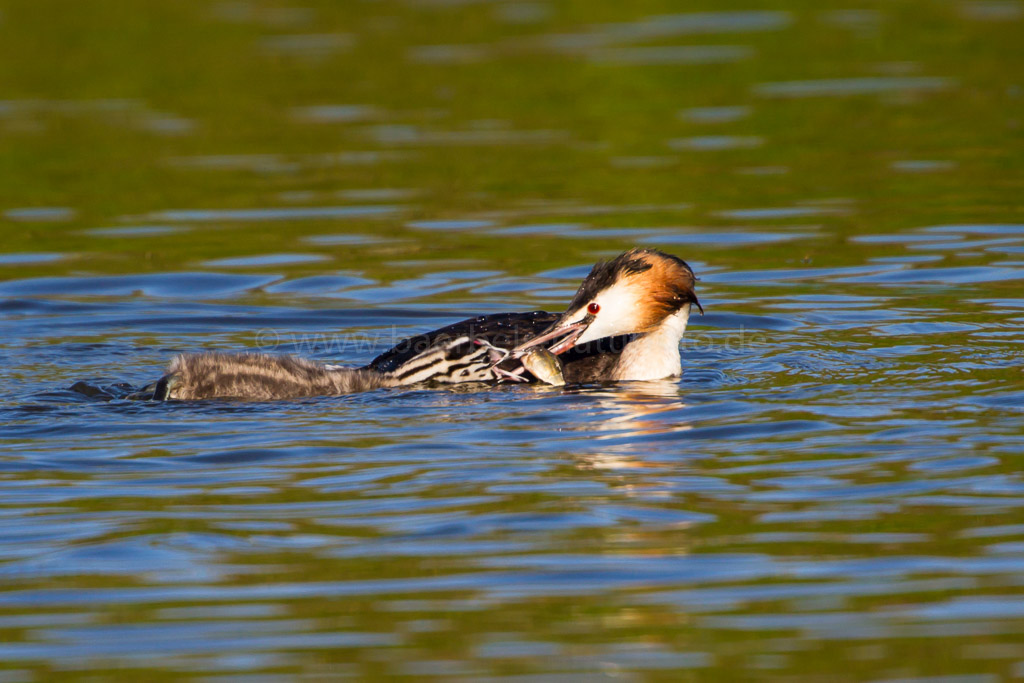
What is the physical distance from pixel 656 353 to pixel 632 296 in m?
0.37

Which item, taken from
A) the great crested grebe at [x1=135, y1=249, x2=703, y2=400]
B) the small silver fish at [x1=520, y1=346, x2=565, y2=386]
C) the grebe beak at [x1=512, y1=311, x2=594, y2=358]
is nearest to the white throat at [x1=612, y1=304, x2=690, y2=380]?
the great crested grebe at [x1=135, y1=249, x2=703, y2=400]

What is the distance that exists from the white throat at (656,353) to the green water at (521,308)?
0.71ft

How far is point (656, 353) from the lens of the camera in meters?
9.20

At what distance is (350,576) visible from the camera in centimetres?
583

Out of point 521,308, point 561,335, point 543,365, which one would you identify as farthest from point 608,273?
point 521,308

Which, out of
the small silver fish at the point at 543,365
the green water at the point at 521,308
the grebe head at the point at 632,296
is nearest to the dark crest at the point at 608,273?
the grebe head at the point at 632,296

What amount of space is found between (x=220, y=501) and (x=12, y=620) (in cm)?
138

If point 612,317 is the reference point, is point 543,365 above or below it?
below

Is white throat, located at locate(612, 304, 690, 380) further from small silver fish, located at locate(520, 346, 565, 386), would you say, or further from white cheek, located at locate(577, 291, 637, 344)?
small silver fish, located at locate(520, 346, 565, 386)

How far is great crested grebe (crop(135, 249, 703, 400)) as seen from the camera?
356 inches

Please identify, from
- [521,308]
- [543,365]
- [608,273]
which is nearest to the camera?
[543,365]

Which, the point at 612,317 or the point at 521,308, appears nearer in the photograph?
the point at 612,317

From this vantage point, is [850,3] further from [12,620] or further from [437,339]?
[12,620]

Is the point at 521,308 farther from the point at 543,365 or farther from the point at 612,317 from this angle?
the point at 543,365
